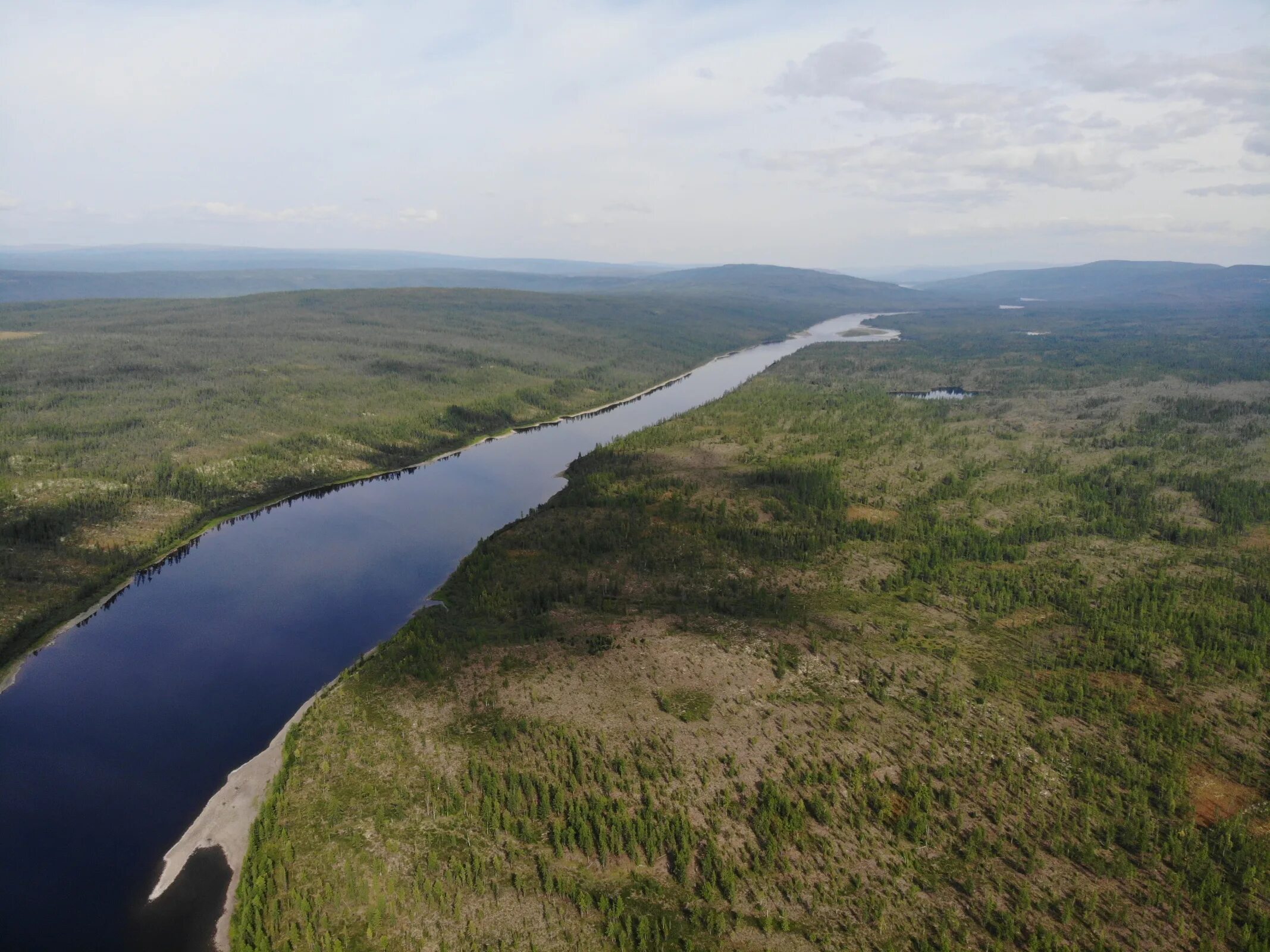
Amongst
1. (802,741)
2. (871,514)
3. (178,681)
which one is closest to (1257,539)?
(871,514)

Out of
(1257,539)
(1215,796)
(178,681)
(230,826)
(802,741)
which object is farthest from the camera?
(1257,539)

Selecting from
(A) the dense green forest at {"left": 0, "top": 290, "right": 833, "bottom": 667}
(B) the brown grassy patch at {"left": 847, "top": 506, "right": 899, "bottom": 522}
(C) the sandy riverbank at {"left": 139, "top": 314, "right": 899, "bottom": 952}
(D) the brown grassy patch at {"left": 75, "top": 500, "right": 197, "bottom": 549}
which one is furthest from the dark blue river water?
(B) the brown grassy patch at {"left": 847, "top": 506, "right": 899, "bottom": 522}

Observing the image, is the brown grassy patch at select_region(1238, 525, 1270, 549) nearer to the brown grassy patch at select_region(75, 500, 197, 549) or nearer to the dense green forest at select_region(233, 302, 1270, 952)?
the dense green forest at select_region(233, 302, 1270, 952)

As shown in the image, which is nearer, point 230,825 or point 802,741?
point 230,825

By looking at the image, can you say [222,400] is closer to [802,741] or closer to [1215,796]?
[802,741]

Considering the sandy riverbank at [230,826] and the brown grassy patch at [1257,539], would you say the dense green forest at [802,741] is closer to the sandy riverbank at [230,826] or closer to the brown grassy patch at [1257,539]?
the brown grassy patch at [1257,539]

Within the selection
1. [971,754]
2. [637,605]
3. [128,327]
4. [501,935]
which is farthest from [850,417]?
[128,327]

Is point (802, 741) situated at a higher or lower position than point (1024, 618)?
lower
